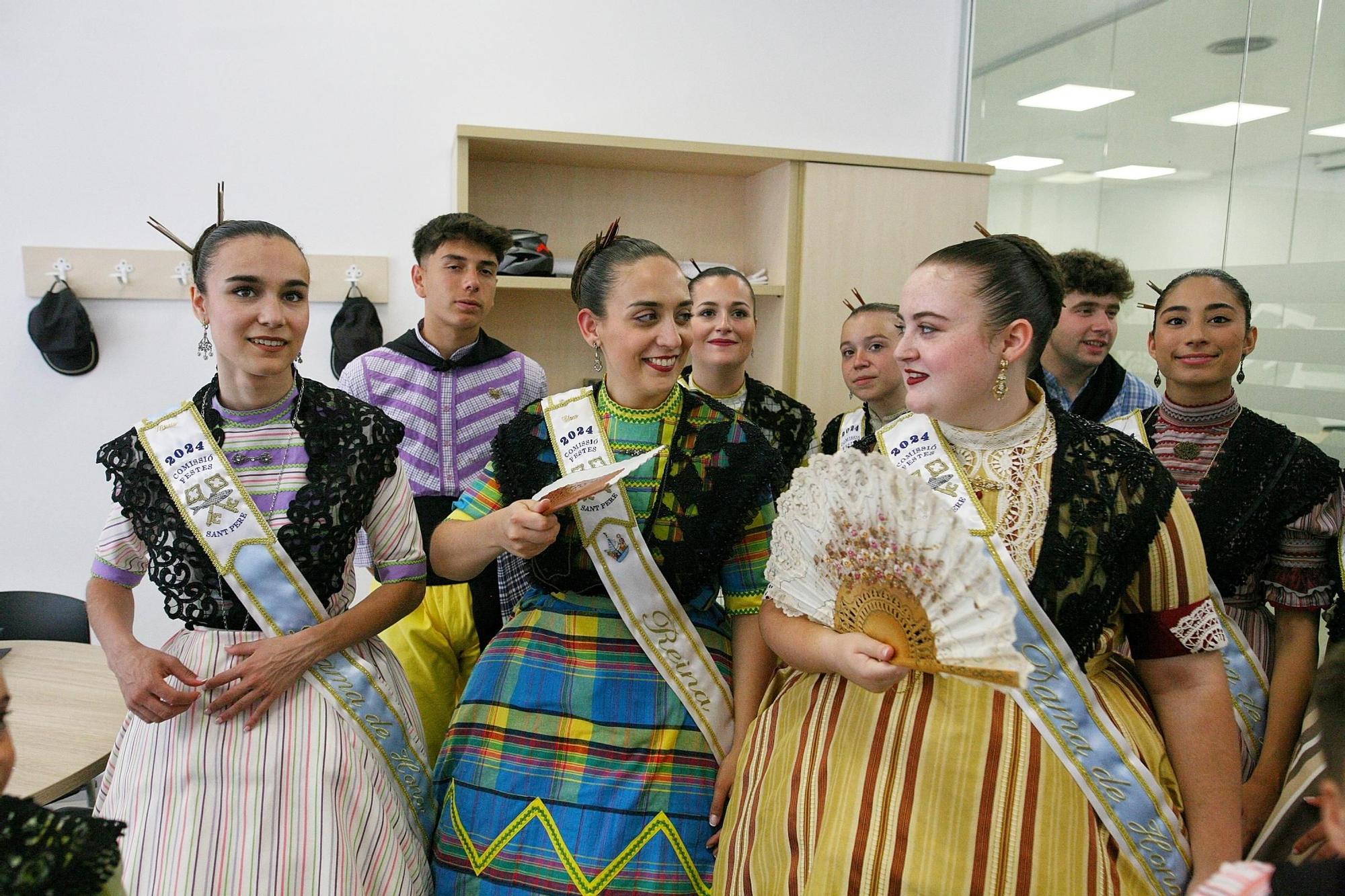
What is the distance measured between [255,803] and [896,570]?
37.9 inches

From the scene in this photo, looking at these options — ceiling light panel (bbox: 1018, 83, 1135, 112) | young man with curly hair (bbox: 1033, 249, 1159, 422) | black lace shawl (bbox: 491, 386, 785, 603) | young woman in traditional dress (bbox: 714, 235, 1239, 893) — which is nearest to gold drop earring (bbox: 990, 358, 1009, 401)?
young woman in traditional dress (bbox: 714, 235, 1239, 893)

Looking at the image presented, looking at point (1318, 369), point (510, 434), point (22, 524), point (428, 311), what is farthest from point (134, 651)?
point (1318, 369)

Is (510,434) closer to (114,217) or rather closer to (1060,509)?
(1060,509)

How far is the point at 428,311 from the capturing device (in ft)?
8.38

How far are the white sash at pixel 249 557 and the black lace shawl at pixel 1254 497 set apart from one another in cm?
145

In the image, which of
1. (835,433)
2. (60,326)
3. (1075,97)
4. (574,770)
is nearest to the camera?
(574,770)

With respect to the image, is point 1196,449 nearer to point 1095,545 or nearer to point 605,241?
point 1095,545

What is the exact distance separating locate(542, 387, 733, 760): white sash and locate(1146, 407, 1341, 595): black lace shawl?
907mm

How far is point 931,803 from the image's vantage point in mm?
1236

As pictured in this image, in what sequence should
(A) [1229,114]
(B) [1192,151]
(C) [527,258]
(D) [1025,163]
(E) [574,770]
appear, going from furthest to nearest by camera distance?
(D) [1025,163] → (C) [527,258] → (B) [1192,151] → (A) [1229,114] → (E) [574,770]

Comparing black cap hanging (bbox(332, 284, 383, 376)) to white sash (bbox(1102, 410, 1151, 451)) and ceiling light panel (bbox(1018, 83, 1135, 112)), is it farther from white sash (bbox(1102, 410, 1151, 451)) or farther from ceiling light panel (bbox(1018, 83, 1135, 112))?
ceiling light panel (bbox(1018, 83, 1135, 112))

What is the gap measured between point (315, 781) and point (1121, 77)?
10.5ft

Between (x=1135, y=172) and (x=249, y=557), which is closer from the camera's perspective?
(x=249, y=557)

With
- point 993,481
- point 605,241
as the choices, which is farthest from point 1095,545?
point 605,241
